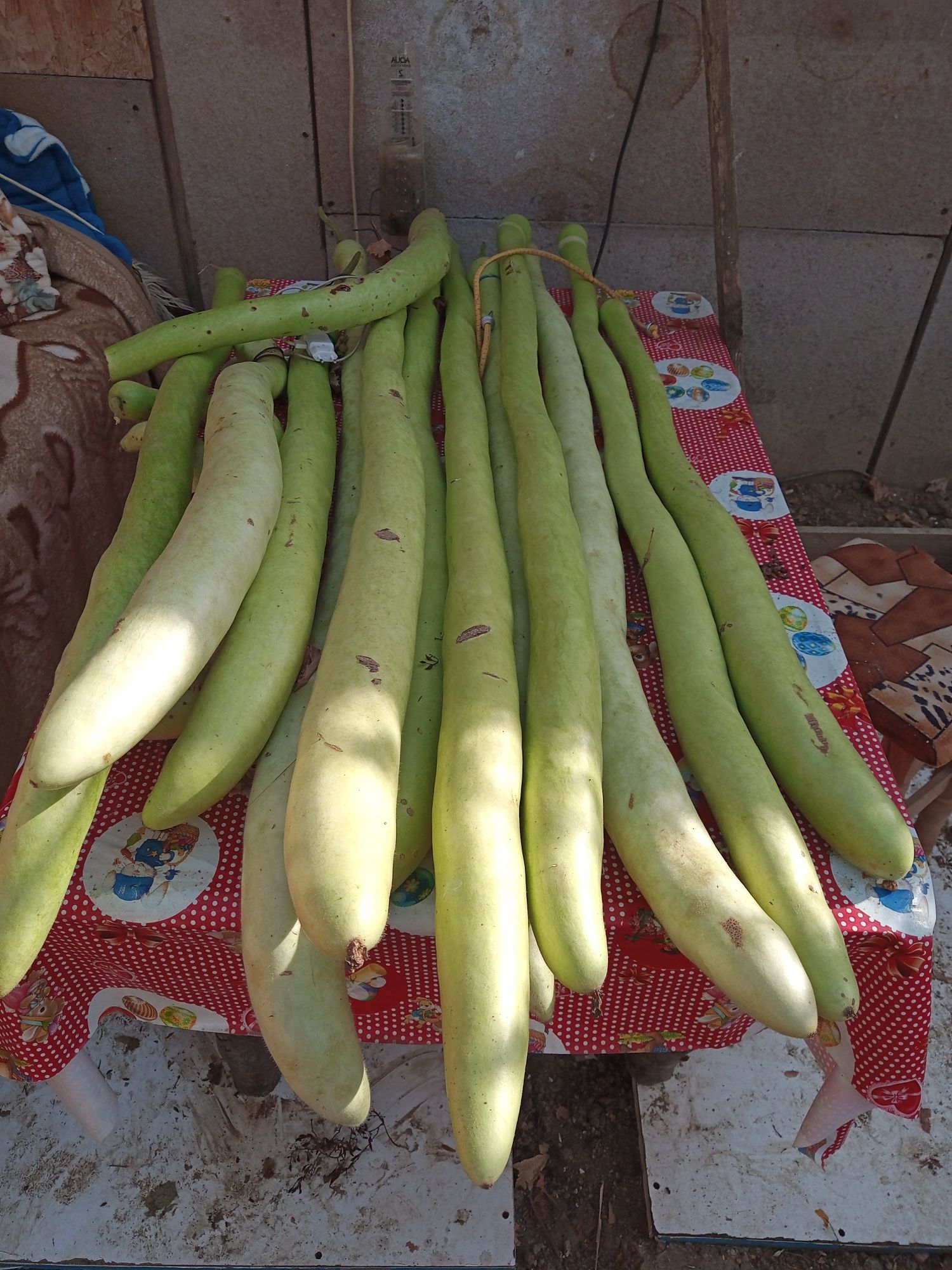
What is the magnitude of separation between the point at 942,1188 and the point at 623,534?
5.96ft

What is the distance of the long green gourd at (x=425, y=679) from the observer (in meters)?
1.17

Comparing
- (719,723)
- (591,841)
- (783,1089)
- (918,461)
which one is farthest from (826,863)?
(918,461)

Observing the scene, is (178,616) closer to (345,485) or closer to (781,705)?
(345,485)

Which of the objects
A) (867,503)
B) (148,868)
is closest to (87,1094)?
(148,868)

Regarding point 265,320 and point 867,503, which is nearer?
point 265,320

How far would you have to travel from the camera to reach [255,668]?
121 cm

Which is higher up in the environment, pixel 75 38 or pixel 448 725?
pixel 75 38

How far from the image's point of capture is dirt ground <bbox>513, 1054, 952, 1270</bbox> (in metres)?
1.86

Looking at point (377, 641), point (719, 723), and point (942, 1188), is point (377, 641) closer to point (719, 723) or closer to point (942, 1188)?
point (719, 723)

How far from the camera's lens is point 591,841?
107 cm

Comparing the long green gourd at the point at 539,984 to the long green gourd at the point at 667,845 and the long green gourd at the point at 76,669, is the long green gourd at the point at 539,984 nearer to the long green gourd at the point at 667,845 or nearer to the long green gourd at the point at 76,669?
the long green gourd at the point at 667,845

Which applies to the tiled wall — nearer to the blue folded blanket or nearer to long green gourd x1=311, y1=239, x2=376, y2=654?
the blue folded blanket

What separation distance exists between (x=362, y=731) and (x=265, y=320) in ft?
4.27

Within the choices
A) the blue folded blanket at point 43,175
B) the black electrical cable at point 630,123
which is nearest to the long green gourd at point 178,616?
the blue folded blanket at point 43,175
